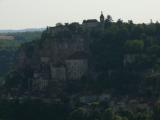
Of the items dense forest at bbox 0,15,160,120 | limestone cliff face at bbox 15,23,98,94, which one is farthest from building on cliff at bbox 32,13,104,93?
dense forest at bbox 0,15,160,120

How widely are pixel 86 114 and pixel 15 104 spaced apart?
7.08m

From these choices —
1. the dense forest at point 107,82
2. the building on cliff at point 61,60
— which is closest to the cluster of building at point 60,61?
the building on cliff at point 61,60

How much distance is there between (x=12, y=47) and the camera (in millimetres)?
77625

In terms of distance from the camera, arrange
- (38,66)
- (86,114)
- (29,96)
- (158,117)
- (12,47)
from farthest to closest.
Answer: (12,47) → (38,66) → (29,96) → (86,114) → (158,117)

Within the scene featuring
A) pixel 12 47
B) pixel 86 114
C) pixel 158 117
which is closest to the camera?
pixel 158 117

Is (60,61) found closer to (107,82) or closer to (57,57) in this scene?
(57,57)

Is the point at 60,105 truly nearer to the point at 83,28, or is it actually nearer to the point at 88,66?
the point at 88,66

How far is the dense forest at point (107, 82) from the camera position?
39.5 m

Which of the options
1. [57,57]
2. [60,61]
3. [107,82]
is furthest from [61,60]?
[107,82]

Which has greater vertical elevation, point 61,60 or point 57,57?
point 57,57

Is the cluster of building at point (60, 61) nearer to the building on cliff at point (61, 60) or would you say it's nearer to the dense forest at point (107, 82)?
the building on cliff at point (61, 60)

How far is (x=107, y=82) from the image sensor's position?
4372 centimetres

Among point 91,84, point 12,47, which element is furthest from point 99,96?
point 12,47

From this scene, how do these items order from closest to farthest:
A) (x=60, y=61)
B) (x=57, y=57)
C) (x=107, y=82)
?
1. (x=107, y=82)
2. (x=60, y=61)
3. (x=57, y=57)
